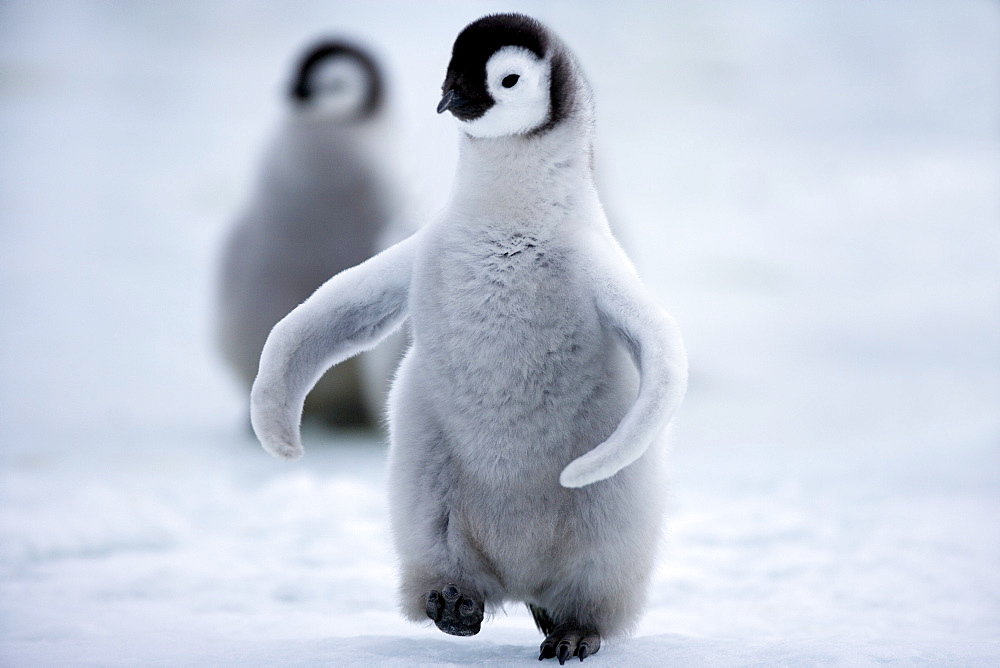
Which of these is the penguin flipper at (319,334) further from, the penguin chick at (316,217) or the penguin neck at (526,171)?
the penguin chick at (316,217)

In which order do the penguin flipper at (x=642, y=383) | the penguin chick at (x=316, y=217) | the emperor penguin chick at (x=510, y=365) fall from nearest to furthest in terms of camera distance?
the penguin flipper at (x=642, y=383) < the emperor penguin chick at (x=510, y=365) < the penguin chick at (x=316, y=217)

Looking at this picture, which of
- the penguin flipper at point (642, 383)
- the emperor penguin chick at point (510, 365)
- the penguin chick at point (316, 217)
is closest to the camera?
the penguin flipper at point (642, 383)

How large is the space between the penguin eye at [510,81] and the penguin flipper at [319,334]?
174 millimetres

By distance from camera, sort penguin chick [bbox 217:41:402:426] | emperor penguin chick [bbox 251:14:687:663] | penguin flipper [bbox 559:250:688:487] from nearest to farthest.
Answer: penguin flipper [bbox 559:250:688:487] < emperor penguin chick [bbox 251:14:687:663] < penguin chick [bbox 217:41:402:426]

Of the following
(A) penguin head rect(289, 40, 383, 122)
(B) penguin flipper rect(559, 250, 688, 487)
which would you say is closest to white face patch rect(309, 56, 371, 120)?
(A) penguin head rect(289, 40, 383, 122)

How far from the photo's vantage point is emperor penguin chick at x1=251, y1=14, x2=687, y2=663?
2.86 feet

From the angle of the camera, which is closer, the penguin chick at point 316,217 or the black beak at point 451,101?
the black beak at point 451,101

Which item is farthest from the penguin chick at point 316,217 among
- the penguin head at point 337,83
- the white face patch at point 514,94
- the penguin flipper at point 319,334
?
the white face patch at point 514,94

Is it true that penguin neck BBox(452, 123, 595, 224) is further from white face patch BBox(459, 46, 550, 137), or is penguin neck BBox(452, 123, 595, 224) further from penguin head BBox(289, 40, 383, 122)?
penguin head BBox(289, 40, 383, 122)

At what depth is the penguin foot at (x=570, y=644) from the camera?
88 centimetres

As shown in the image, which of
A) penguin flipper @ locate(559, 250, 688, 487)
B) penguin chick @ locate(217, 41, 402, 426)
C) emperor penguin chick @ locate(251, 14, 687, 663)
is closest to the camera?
penguin flipper @ locate(559, 250, 688, 487)

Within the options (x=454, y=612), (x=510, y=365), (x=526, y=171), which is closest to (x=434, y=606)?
(x=454, y=612)

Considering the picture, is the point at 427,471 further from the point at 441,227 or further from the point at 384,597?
the point at 384,597

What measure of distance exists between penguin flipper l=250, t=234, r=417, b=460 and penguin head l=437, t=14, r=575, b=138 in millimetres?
147
